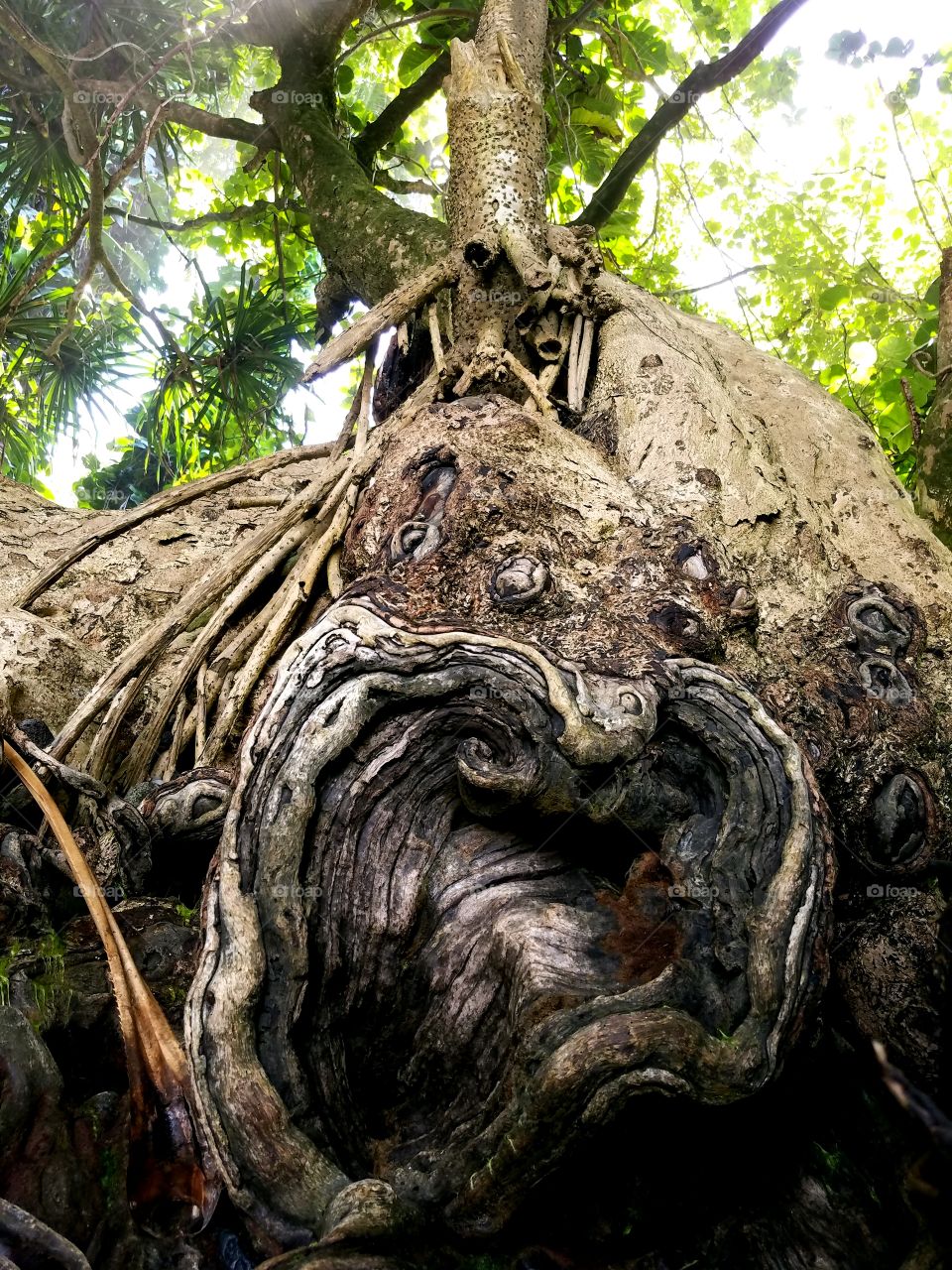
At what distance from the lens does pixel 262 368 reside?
6254 millimetres

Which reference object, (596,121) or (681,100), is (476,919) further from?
(596,121)

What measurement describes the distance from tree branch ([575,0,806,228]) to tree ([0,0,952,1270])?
215cm

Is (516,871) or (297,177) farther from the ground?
(297,177)

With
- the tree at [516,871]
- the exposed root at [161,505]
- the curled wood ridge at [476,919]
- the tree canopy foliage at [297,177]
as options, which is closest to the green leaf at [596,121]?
the tree canopy foliage at [297,177]

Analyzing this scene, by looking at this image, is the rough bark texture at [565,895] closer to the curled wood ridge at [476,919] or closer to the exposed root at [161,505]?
the curled wood ridge at [476,919]

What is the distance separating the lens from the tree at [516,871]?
1.41 m

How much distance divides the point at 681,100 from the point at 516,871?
392 centimetres

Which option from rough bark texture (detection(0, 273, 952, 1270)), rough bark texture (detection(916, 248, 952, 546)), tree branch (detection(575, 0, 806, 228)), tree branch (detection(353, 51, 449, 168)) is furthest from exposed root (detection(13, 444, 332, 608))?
tree branch (detection(353, 51, 449, 168))

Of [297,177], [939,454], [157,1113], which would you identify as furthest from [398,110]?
[157,1113]

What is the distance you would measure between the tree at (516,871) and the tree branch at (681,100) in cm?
215

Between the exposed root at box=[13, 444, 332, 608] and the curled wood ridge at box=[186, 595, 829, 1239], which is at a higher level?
the exposed root at box=[13, 444, 332, 608]

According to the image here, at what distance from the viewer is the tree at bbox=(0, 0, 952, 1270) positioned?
141cm

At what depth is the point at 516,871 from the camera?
181 centimetres

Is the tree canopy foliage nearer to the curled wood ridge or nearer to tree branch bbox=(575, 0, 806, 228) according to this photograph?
tree branch bbox=(575, 0, 806, 228)
